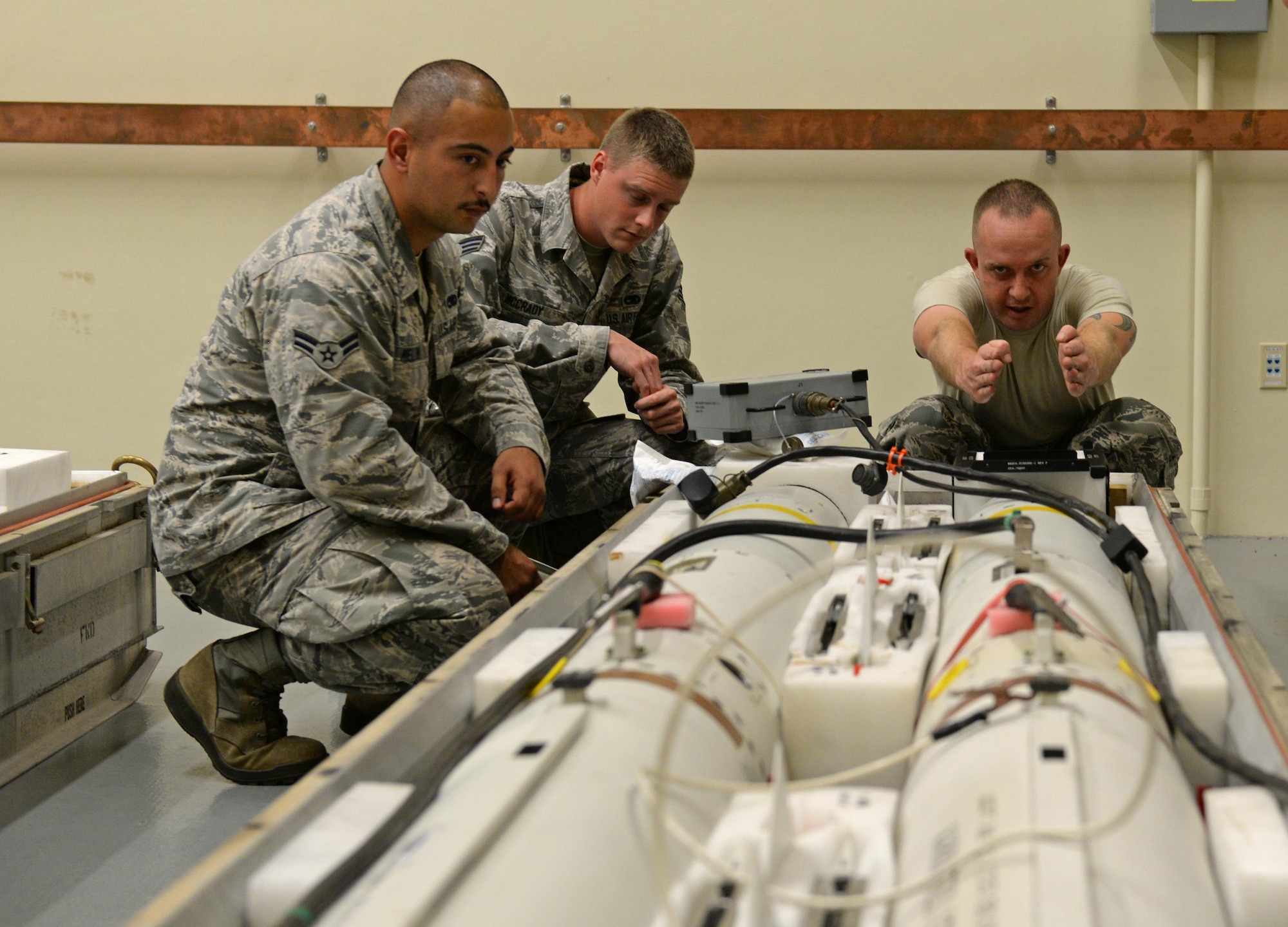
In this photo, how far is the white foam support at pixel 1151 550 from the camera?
1.28m

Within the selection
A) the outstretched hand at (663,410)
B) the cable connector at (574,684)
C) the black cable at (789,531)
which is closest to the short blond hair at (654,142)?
the outstretched hand at (663,410)

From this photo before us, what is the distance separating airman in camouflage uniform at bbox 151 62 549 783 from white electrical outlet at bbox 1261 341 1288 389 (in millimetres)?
2491

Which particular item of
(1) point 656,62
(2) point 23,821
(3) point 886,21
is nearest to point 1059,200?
(3) point 886,21

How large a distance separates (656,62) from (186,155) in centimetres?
143

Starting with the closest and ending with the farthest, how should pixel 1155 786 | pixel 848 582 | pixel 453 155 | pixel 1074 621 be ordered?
pixel 1155 786
pixel 1074 621
pixel 848 582
pixel 453 155

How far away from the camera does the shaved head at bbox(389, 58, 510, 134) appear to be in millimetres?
1613

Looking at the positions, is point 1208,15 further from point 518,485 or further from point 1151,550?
point 518,485

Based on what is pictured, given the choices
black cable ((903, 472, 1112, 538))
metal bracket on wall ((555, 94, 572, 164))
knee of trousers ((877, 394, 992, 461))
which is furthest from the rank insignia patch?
metal bracket on wall ((555, 94, 572, 164))

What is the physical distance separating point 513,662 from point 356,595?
59 cm

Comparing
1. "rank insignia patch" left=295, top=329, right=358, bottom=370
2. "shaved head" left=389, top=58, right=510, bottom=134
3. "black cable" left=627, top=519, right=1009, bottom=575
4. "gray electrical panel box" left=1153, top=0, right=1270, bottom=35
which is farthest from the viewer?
"gray electrical panel box" left=1153, top=0, right=1270, bottom=35

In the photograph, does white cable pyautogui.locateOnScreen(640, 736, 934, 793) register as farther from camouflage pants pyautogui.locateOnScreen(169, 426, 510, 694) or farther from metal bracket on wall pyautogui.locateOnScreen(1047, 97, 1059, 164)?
metal bracket on wall pyautogui.locateOnScreen(1047, 97, 1059, 164)

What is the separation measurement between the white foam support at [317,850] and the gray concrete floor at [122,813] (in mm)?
819

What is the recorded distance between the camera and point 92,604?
76.8 inches

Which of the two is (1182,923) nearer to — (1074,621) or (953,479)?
(1074,621)
